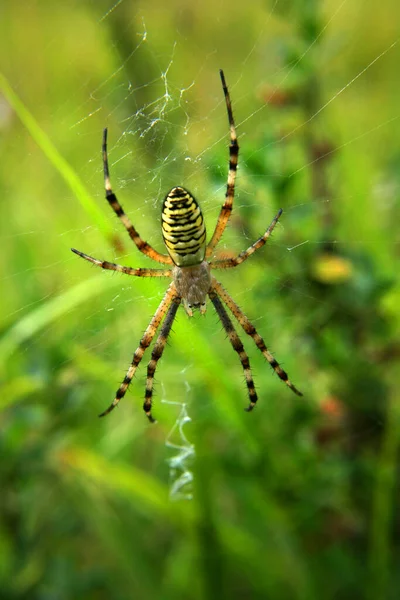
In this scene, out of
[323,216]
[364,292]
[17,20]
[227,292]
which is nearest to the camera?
[364,292]

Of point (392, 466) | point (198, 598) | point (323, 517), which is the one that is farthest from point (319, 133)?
point (198, 598)

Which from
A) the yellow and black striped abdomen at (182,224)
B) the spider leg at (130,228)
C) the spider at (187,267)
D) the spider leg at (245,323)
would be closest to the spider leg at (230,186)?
the spider at (187,267)

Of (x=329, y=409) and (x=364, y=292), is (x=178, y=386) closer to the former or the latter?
(x=329, y=409)

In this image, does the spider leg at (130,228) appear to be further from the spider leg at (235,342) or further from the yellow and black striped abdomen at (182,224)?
the spider leg at (235,342)

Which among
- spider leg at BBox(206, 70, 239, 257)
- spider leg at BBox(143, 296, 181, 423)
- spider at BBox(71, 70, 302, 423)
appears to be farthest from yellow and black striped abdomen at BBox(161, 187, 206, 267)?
spider leg at BBox(143, 296, 181, 423)

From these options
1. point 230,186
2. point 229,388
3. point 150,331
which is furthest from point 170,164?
point 229,388

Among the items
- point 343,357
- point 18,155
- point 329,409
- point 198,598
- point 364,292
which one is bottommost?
point 198,598

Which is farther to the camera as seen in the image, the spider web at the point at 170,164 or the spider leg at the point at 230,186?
the spider web at the point at 170,164
